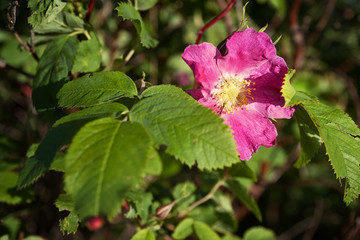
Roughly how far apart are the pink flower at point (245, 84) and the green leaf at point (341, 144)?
0.31 ft

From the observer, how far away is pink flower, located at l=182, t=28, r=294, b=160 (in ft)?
3.45

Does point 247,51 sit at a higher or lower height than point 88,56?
higher

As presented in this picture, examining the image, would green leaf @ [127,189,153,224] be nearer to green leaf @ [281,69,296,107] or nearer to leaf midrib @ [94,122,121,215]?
leaf midrib @ [94,122,121,215]

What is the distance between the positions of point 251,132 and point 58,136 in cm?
61

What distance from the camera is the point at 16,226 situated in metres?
1.57

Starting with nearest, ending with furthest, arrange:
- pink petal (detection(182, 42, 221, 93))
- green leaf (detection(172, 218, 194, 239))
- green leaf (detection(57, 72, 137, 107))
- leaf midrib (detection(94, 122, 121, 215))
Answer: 1. leaf midrib (detection(94, 122, 121, 215))
2. green leaf (detection(57, 72, 137, 107))
3. pink petal (detection(182, 42, 221, 93))
4. green leaf (detection(172, 218, 194, 239))

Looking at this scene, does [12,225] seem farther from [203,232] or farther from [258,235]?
[258,235]

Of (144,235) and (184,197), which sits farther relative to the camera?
(184,197)

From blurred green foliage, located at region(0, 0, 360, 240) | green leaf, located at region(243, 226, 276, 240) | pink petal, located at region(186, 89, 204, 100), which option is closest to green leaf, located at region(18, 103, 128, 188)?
pink petal, located at region(186, 89, 204, 100)

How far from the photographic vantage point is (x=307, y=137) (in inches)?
42.9

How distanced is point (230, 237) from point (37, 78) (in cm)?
105

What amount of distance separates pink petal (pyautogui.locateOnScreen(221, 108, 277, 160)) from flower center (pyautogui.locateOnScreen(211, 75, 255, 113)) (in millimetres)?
64

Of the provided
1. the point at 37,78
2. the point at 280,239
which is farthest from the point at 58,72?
the point at 280,239

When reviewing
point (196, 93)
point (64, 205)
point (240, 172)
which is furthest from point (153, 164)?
point (240, 172)
